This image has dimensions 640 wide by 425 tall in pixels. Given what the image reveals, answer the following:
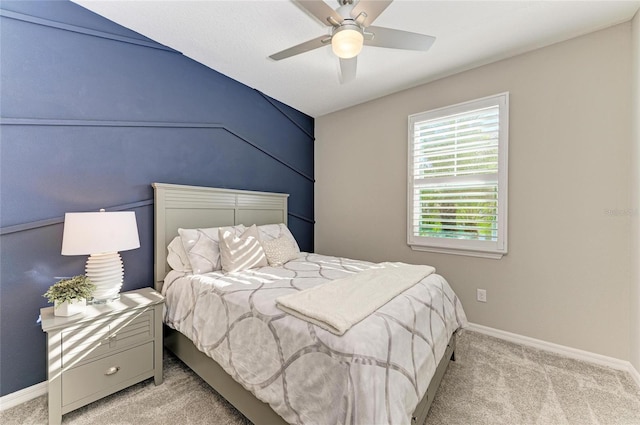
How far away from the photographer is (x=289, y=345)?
4.25 feet

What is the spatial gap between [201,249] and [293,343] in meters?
1.40

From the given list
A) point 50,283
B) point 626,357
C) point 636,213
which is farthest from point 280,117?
point 626,357

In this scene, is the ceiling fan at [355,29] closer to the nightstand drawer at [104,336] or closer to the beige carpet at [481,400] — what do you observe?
the nightstand drawer at [104,336]

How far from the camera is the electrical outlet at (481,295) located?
271cm

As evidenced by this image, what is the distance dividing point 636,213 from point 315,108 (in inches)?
135

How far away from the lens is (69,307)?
161 centimetres

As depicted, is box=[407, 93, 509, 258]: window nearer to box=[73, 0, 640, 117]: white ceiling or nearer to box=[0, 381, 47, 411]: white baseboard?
box=[73, 0, 640, 117]: white ceiling

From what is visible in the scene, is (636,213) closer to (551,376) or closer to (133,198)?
(551,376)

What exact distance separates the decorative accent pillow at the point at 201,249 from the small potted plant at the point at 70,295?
2.23 feet

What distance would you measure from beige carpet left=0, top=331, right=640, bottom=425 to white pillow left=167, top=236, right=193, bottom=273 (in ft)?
2.47

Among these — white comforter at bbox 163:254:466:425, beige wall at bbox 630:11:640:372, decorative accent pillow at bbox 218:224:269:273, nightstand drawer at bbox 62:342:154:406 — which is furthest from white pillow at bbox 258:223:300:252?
beige wall at bbox 630:11:640:372

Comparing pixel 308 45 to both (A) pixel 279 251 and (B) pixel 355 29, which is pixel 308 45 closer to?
(B) pixel 355 29

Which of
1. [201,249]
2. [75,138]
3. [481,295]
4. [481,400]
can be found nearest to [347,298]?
[481,400]

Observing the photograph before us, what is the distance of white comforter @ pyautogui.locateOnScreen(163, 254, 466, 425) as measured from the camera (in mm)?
1075
